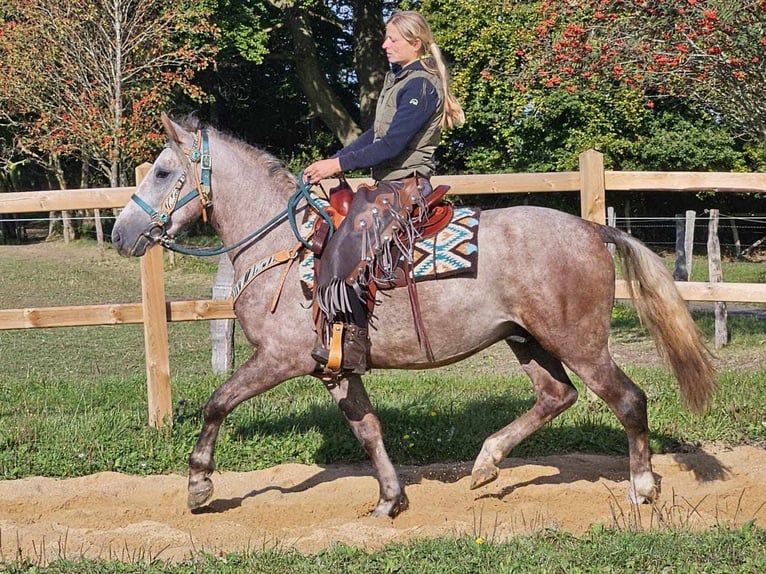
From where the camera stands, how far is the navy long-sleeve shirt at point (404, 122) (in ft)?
16.7

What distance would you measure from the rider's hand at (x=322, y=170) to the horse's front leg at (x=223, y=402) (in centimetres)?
109

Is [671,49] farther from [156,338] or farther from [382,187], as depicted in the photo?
[156,338]

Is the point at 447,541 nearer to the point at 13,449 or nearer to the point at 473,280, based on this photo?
the point at 473,280

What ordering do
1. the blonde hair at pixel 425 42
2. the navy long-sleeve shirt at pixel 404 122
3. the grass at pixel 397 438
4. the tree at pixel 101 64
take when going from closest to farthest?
the grass at pixel 397 438
the navy long-sleeve shirt at pixel 404 122
the blonde hair at pixel 425 42
the tree at pixel 101 64

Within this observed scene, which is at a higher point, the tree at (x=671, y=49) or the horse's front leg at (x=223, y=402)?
the tree at (x=671, y=49)

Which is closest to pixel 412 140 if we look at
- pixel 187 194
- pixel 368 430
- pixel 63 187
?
pixel 187 194

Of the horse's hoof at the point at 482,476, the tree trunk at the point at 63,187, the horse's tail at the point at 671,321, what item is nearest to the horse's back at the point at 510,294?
the horse's tail at the point at 671,321

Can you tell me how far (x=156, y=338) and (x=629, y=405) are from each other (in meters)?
3.70

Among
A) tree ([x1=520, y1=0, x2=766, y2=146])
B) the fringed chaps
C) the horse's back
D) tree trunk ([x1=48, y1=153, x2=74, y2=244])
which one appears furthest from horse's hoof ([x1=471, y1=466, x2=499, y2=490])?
tree trunk ([x1=48, y1=153, x2=74, y2=244])

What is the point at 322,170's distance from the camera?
5.28 m

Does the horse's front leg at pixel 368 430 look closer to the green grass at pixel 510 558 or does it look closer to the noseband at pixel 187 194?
the green grass at pixel 510 558

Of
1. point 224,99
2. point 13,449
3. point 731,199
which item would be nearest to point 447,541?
point 13,449

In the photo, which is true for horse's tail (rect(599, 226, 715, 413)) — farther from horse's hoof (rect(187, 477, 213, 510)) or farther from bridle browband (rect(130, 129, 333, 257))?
horse's hoof (rect(187, 477, 213, 510))

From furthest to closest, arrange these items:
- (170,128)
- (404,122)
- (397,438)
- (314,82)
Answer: (314,82)
(397,438)
(170,128)
(404,122)
